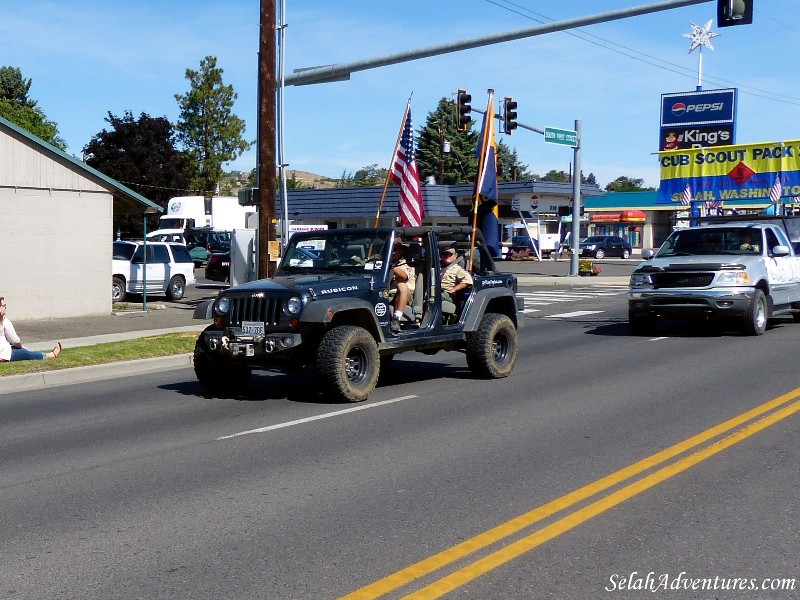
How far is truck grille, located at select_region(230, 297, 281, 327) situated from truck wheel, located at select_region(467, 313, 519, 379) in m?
2.77

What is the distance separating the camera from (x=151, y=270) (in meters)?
27.8

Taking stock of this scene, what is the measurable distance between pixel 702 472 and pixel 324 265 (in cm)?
557

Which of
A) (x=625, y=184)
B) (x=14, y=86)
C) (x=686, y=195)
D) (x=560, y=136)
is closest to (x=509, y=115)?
(x=560, y=136)

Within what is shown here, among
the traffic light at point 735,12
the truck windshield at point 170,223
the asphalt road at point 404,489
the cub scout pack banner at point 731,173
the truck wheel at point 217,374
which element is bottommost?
the asphalt road at point 404,489

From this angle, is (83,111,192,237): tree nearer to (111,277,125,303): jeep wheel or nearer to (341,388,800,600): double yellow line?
(111,277,125,303): jeep wheel

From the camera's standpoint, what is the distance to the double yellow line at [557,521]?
514 centimetres

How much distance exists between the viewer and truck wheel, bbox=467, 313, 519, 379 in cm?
1242

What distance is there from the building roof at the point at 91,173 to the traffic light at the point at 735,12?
12.4 metres

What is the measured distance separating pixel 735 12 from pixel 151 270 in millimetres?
16832

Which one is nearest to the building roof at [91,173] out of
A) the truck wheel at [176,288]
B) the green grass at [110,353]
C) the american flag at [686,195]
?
the truck wheel at [176,288]

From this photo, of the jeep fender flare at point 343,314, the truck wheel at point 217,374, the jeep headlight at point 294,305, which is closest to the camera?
the jeep fender flare at point 343,314

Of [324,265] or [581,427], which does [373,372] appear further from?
[581,427]

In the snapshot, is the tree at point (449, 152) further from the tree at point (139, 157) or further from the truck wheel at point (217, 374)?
the truck wheel at point (217, 374)

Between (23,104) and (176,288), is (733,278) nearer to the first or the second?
(176,288)
